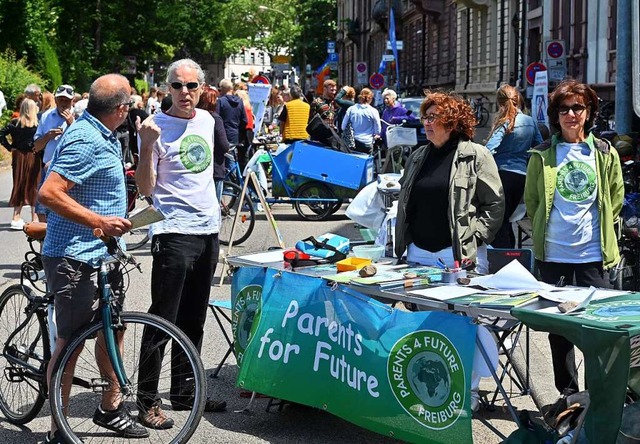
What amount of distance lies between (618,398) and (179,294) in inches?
95.9

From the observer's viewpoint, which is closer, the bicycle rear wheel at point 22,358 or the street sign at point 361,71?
the bicycle rear wheel at point 22,358

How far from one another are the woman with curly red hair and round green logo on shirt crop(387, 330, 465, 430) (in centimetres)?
99

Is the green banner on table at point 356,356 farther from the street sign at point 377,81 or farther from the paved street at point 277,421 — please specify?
the street sign at point 377,81

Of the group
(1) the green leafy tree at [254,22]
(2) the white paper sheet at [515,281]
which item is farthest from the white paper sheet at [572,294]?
(1) the green leafy tree at [254,22]

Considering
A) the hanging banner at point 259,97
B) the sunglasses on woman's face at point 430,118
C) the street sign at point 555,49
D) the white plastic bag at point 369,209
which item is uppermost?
the street sign at point 555,49

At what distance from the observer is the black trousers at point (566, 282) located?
6.00 meters

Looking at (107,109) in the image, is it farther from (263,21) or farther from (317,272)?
(263,21)

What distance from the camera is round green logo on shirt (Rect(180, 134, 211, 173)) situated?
580 centimetres

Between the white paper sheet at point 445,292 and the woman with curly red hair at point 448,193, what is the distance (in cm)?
69

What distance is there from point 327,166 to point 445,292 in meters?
10.2

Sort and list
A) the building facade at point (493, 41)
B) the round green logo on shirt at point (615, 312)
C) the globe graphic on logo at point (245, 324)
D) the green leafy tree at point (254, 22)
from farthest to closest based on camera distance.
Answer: the green leafy tree at point (254, 22) → the building facade at point (493, 41) → the globe graphic on logo at point (245, 324) → the round green logo on shirt at point (615, 312)

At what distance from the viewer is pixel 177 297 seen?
19.1 feet

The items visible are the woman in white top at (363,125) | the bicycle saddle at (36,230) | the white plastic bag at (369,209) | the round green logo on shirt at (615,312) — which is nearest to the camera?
the round green logo on shirt at (615,312)

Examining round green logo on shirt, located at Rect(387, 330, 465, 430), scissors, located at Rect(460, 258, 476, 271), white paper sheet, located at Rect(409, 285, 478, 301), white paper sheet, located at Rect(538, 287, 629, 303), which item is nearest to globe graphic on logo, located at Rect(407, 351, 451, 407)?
round green logo on shirt, located at Rect(387, 330, 465, 430)
